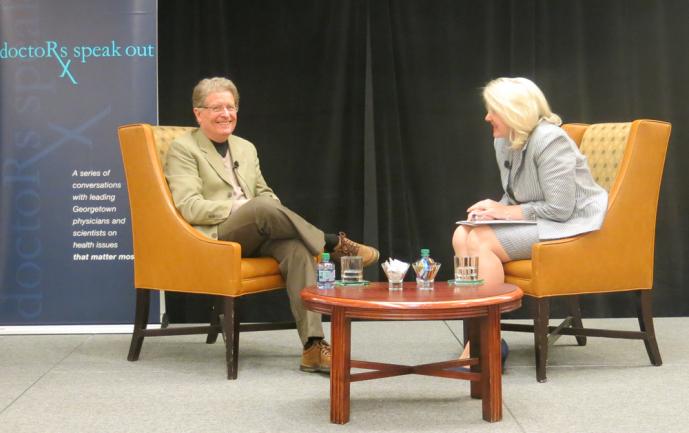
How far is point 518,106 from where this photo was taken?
3.37m

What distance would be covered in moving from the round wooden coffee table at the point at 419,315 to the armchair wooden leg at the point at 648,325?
103cm

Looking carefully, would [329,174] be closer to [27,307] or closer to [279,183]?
[279,183]

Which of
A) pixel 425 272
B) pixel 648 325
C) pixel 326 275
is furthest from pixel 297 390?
pixel 648 325

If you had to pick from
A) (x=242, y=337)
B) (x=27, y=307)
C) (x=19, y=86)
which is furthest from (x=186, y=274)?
(x=19, y=86)

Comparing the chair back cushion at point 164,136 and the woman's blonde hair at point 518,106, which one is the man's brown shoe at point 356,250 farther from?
the chair back cushion at point 164,136

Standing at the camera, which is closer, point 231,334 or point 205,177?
point 231,334

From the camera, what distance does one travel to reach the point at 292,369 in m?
3.40

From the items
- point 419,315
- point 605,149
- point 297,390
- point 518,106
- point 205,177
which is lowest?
point 297,390

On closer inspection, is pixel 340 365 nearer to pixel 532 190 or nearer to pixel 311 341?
pixel 311 341

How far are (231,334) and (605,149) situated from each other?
1762 millimetres

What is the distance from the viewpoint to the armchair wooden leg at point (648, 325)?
11.2 ft

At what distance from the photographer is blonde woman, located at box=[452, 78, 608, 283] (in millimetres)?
3314

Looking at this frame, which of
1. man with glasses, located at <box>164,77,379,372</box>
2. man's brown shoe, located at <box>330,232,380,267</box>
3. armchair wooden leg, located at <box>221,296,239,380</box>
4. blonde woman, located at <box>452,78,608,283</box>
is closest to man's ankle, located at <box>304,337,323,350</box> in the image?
man with glasses, located at <box>164,77,379,372</box>

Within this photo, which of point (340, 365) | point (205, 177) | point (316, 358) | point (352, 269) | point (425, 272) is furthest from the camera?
point (205, 177)
